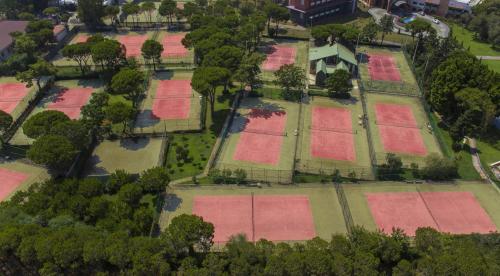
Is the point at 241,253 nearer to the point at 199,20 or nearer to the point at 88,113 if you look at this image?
the point at 88,113

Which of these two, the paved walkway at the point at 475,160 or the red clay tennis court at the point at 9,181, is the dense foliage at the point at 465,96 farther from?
the red clay tennis court at the point at 9,181

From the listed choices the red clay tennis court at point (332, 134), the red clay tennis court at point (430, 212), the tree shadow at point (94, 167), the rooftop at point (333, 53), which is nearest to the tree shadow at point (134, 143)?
the tree shadow at point (94, 167)

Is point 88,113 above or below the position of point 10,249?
above

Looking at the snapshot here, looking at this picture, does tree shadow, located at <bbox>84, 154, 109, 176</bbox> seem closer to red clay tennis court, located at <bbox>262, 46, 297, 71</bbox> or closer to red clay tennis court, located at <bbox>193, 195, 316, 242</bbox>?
red clay tennis court, located at <bbox>193, 195, 316, 242</bbox>

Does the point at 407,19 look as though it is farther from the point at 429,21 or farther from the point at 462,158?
the point at 462,158

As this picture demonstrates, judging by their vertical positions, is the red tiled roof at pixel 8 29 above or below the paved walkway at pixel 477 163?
above

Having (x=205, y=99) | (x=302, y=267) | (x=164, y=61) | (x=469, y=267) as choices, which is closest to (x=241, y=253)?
(x=302, y=267)

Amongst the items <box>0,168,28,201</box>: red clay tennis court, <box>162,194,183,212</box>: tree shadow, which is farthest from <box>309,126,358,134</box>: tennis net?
<box>0,168,28,201</box>: red clay tennis court
